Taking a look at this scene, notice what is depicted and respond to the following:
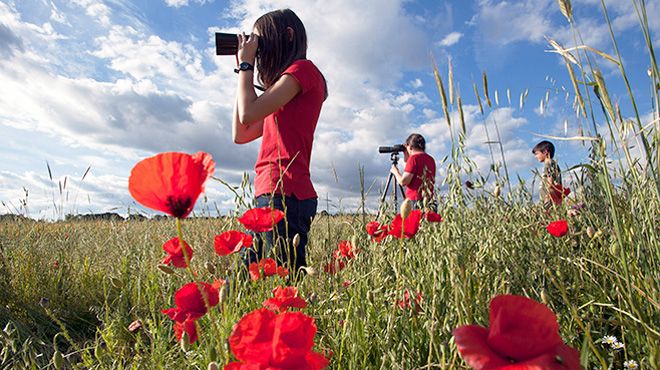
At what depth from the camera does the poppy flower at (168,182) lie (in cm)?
71

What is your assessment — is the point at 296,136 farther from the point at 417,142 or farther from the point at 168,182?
the point at 417,142

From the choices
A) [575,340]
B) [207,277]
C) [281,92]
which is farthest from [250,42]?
[575,340]

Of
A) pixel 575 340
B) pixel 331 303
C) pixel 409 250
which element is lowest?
pixel 575 340

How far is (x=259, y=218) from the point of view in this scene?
1391mm

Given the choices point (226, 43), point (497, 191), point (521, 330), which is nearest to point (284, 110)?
point (226, 43)

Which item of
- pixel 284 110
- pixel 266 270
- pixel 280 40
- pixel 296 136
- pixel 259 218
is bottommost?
pixel 266 270

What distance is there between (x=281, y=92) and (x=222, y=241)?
854 mm

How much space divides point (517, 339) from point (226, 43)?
7.49 feet

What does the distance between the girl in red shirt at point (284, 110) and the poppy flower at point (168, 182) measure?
1086 millimetres

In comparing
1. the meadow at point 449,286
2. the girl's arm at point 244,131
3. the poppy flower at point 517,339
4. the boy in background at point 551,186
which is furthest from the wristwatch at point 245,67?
the poppy flower at point 517,339

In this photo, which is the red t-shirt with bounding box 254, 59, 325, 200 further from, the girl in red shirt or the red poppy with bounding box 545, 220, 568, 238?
the red poppy with bounding box 545, 220, 568, 238

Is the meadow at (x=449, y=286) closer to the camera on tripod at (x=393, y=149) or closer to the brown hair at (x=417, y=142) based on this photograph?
the brown hair at (x=417, y=142)

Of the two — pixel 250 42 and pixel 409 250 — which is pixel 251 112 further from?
pixel 409 250

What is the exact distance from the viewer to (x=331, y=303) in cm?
135
